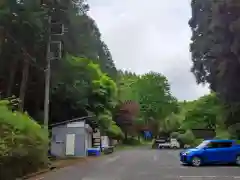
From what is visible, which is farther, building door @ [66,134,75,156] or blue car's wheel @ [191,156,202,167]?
building door @ [66,134,75,156]

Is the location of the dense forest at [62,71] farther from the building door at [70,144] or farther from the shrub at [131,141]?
the shrub at [131,141]

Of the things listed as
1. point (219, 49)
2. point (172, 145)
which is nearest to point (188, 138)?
point (172, 145)

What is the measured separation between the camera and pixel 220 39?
32625mm

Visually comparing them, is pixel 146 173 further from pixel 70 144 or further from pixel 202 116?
pixel 202 116

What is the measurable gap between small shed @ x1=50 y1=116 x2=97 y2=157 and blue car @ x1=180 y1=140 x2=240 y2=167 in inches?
669

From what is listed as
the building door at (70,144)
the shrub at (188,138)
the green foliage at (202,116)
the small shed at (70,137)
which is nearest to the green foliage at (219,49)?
the small shed at (70,137)

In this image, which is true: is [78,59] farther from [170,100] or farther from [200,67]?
[170,100]

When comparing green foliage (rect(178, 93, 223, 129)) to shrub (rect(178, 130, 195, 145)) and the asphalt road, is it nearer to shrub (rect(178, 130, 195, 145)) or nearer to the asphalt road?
shrub (rect(178, 130, 195, 145))

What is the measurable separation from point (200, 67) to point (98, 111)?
17.8 meters

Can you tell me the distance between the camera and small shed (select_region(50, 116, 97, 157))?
1607 inches

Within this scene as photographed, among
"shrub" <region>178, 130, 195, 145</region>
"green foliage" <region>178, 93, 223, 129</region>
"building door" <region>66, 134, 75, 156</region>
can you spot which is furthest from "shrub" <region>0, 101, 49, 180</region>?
"green foliage" <region>178, 93, 223, 129</region>

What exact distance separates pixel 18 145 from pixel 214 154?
12158 millimetres

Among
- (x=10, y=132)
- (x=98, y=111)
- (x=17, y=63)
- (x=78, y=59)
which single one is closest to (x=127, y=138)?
(x=98, y=111)

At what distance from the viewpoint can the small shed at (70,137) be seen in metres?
40.8
